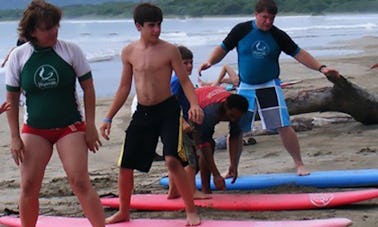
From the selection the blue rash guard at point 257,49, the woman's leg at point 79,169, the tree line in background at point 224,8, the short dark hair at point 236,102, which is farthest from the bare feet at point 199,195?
the tree line in background at point 224,8

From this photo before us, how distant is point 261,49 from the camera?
25.4 ft

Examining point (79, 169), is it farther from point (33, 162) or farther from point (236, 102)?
point (236, 102)

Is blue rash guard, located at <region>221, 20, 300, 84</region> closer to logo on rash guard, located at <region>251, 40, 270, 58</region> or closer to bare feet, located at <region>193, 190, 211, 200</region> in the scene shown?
logo on rash guard, located at <region>251, 40, 270, 58</region>

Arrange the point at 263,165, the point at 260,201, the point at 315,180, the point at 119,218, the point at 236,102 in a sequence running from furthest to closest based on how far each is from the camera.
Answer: the point at 263,165 < the point at 315,180 < the point at 236,102 < the point at 260,201 < the point at 119,218

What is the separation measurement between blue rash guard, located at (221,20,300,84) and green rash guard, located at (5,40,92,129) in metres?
2.45

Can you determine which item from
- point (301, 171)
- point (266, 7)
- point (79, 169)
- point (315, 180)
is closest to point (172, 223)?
point (79, 169)

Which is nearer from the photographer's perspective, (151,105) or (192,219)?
(192,219)

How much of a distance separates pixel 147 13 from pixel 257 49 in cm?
171

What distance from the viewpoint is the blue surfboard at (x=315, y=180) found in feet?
23.8

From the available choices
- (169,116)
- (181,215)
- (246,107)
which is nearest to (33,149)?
(169,116)

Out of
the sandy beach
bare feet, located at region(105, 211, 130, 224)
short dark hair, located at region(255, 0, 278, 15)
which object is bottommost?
the sandy beach

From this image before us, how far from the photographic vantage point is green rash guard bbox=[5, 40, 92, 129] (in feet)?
18.1

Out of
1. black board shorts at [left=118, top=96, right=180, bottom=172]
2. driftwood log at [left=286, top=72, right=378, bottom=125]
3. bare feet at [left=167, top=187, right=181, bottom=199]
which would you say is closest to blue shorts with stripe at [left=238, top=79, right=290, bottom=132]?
bare feet at [left=167, top=187, right=181, bottom=199]

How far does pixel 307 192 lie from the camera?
723cm
